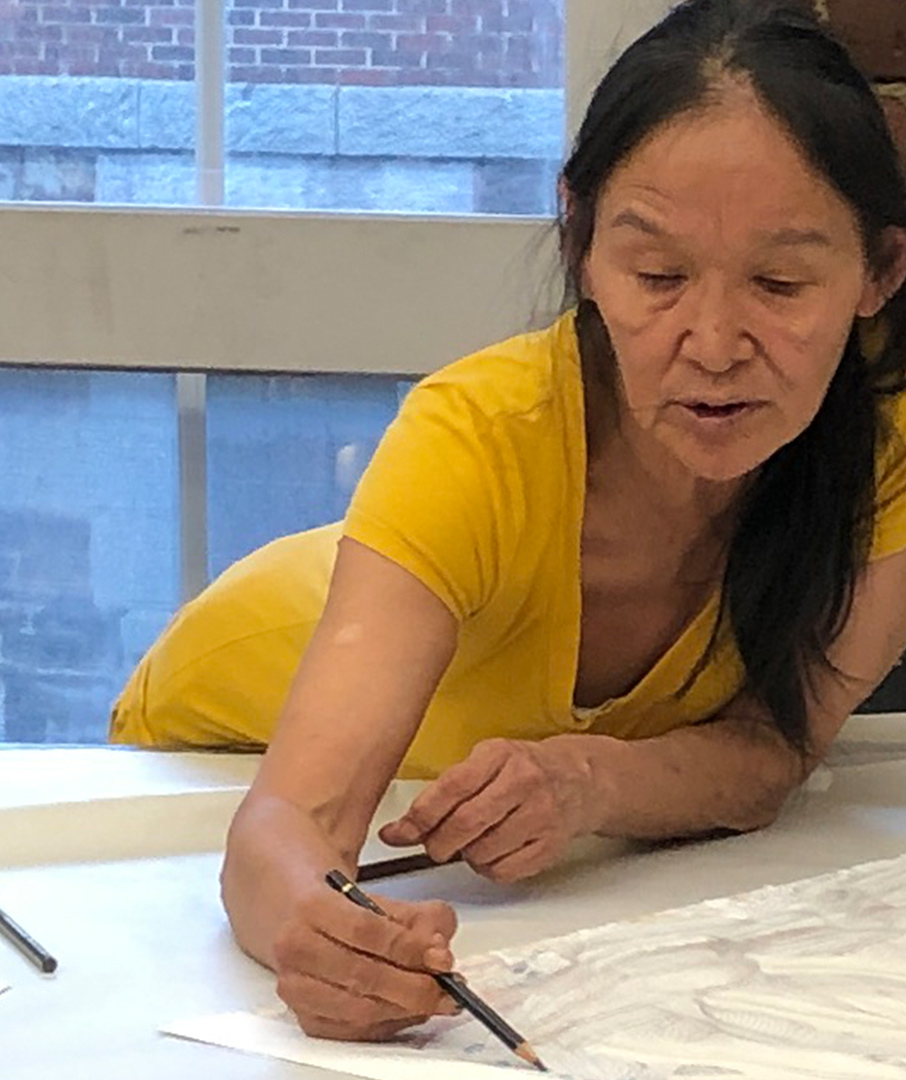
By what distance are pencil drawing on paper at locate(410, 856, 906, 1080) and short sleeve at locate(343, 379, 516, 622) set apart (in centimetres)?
20

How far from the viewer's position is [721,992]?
737 millimetres

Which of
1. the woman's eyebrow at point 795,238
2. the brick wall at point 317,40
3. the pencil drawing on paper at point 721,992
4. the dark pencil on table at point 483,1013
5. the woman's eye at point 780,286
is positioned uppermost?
the brick wall at point 317,40

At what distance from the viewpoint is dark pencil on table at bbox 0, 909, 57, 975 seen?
756 millimetres

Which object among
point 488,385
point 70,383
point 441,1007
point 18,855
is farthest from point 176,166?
point 441,1007

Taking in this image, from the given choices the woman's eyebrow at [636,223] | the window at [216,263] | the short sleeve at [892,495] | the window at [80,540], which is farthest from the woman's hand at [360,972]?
the window at [80,540]

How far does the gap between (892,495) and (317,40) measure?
Answer: 0.85 metres

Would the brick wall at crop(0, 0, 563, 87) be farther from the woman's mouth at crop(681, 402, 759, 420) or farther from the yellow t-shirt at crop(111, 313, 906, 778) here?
the woman's mouth at crop(681, 402, 759, 420)

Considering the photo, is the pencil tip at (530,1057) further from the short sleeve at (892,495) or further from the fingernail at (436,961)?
the short sleeve at (892,495)

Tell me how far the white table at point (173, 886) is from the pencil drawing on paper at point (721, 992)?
0.13ft

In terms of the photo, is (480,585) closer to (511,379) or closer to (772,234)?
(511,379)

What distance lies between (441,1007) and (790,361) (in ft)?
1.18

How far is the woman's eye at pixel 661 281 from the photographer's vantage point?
2.81 feet

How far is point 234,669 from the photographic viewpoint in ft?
3.78

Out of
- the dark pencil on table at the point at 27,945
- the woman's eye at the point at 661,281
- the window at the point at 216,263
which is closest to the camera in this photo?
the dark pencil on table at the point at 27,945
